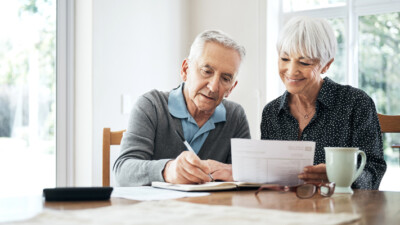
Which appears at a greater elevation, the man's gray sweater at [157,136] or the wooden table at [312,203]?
the man's gray sweater at [157,136]

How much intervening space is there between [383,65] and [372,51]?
122mm

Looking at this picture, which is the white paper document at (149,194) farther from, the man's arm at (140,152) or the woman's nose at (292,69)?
the woman's nose at (292,69)

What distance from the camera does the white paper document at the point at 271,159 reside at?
1319 mm

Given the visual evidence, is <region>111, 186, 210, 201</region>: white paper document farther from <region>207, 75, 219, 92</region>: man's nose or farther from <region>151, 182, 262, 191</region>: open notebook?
<region>207, 75, 219, 92</region>: man's nose

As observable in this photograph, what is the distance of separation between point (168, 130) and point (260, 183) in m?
0.47

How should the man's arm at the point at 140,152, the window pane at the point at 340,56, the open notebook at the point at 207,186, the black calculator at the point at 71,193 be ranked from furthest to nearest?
the window pane at the point at 340,56
the man's arm at the point at 140,152
the open notebook at the point at 207,186
the black calculator at the point at 71,193

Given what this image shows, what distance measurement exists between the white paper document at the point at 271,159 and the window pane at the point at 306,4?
246 cm

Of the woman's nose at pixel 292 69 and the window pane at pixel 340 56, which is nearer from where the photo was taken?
the woman's nose at pixel 292 69

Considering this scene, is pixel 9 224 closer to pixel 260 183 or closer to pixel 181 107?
pixel 260 183

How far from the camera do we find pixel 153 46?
345 centimetres

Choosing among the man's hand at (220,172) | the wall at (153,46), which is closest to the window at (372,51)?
the wall at (153,46)

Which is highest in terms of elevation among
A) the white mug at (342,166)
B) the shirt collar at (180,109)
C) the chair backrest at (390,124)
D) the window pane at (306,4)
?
the window pane at (306,4)

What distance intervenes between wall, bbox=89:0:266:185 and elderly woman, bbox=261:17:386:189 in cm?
143

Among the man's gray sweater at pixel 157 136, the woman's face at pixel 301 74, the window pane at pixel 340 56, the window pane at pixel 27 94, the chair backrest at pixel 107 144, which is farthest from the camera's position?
the window pane at pixel 340 56
